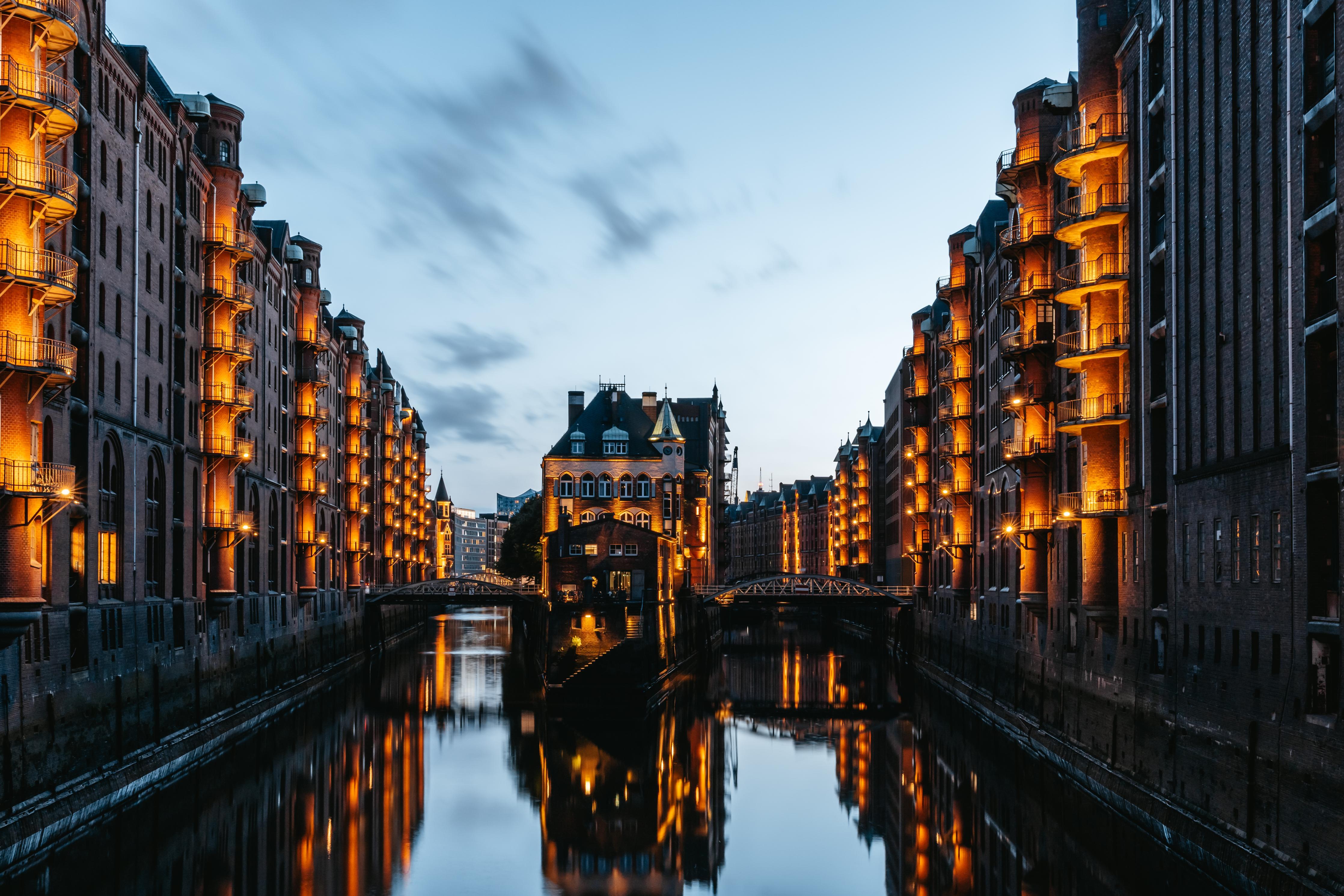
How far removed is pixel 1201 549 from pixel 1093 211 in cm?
1232

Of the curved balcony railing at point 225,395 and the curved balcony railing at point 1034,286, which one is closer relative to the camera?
the curved balcony railing at point 1034,286

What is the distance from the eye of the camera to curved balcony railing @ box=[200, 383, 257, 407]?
49812 mm

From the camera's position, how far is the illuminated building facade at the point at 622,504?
66375 mm

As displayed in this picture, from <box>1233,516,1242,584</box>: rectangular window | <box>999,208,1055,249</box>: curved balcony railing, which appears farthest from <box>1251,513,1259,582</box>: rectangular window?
<box>999,208,1055,249</box>: curved balcony railing

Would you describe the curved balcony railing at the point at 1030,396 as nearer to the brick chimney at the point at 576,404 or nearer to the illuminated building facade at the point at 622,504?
the illuminated building facade at the point at 622,504

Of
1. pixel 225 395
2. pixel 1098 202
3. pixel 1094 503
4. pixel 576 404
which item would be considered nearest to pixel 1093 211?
pixel 1098 202

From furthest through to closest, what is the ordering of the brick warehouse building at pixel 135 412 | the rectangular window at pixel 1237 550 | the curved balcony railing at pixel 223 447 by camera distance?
1. the curved balcony railing at pixel 223 447
2. the brick warehouse building at pixel 135 412
3. the rectangular window at pixel 1237 550

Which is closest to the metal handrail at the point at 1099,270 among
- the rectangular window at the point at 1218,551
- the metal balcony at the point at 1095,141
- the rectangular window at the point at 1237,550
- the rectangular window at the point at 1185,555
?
the metal balcony at the point at 1095,141

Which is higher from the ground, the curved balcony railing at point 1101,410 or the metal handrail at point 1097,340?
the metal handrail at point 1097,340

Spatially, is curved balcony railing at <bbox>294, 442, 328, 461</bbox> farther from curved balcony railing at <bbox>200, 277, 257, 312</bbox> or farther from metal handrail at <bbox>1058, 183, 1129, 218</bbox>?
metal handrail at <bbox>1058, 183, 1129, 218</bbox>

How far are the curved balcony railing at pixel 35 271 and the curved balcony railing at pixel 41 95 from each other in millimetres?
3038

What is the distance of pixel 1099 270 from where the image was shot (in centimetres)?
3950

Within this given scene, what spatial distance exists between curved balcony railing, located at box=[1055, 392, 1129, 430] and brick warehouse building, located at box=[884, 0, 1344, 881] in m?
0.08

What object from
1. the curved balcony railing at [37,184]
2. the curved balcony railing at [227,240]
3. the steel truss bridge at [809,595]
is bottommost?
the steel truss bridge at [809,595]
